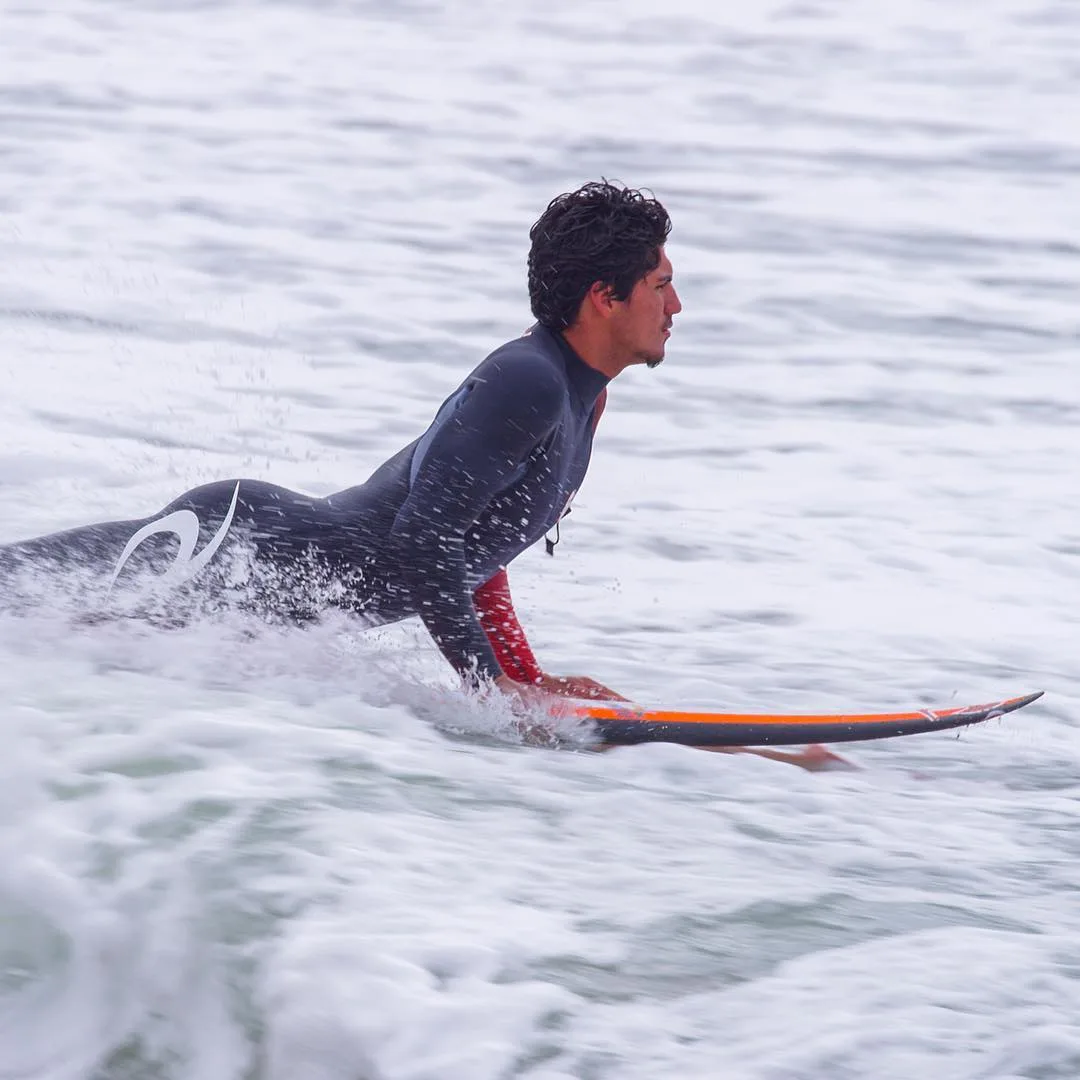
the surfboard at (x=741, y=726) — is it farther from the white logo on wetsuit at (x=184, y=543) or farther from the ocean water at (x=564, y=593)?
the white logo on wetsuit at (x=184, y=543)

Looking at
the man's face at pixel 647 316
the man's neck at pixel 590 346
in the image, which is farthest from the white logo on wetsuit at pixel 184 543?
the man's face at pixel 647 316

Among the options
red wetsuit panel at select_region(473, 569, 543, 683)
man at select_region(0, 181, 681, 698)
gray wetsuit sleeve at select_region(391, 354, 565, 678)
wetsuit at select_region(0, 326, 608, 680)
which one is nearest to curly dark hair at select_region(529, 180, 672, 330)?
man at select_region(0, 181, 681, 698)

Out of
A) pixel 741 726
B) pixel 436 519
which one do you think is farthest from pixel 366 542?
pixel 741 726

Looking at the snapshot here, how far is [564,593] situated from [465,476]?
2366mm

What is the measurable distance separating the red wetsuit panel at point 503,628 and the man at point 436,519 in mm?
268

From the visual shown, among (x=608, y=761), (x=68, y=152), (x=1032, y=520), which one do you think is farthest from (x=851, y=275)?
(x=608, y=761)

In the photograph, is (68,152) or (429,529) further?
(68,152)

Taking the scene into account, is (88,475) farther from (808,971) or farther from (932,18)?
(932,18)

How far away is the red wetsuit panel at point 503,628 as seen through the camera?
15.6 feet

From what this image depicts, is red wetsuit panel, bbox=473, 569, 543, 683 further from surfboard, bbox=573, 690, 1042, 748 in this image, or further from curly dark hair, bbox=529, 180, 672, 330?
curly dark hair, bbox=529, 180, 672, 330

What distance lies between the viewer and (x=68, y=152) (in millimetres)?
13844

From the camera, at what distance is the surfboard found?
4.51 metres

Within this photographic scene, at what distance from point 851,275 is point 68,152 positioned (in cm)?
610

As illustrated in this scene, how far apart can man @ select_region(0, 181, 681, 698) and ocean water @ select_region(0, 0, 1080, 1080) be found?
0.14 metres
